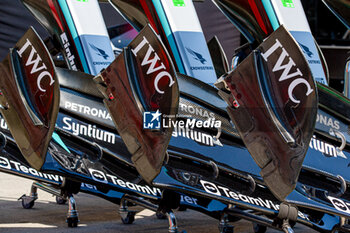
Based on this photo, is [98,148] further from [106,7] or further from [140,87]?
[106,7]

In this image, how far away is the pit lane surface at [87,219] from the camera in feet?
14.9

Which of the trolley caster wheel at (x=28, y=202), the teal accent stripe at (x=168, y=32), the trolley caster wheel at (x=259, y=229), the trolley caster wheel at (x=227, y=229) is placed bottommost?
the trolley caster wheel at (x=259, y=229)

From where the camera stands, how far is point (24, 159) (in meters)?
4.43

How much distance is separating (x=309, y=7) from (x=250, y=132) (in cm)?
695

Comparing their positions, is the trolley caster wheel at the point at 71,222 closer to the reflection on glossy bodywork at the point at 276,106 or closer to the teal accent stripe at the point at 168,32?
the teal accent stripe at the point at 168,32

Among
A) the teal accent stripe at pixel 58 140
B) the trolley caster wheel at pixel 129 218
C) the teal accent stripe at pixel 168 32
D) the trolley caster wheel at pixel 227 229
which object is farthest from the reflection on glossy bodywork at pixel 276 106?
the trolley caster wheel at pixel 129 218

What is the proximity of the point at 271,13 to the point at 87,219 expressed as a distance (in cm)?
209

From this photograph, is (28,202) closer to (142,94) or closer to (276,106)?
(142,94)

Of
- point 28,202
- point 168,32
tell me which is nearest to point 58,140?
point 168,32

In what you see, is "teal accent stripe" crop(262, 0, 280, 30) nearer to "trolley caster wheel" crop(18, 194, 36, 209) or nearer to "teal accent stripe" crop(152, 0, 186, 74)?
"teal accent stripe" crop(152, 0, 186, 74)

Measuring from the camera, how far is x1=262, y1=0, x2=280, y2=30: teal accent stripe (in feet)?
14.5

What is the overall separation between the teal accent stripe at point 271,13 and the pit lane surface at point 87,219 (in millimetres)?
1535

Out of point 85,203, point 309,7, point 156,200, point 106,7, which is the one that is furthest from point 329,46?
point 156,200

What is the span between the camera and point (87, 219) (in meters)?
4.95
